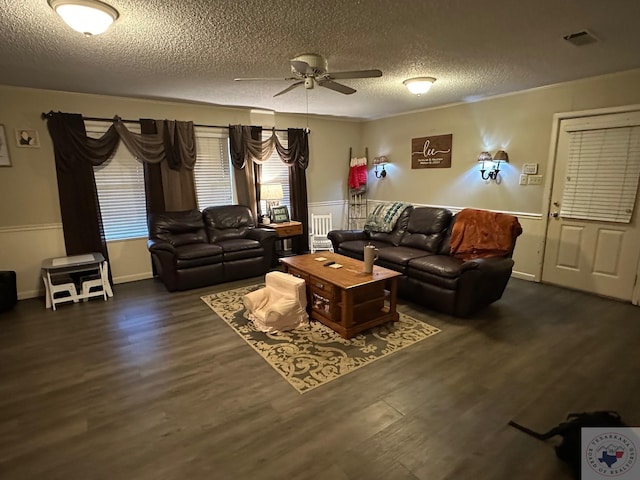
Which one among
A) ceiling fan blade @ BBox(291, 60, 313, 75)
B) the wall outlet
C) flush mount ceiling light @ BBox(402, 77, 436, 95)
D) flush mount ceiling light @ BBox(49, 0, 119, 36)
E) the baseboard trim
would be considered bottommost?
the baseboard trim

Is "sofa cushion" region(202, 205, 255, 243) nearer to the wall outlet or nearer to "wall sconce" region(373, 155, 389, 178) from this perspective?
"wall sconce" region(373, 155, 389, 178)

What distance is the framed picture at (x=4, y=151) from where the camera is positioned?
3.84 meters

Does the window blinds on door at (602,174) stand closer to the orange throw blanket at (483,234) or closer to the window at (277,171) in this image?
the orange throw blanket at (483,234)

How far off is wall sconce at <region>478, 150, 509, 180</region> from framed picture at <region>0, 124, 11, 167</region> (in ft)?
19.5

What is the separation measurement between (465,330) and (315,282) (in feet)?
4.85

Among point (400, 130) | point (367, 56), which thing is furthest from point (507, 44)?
point (400, 130)

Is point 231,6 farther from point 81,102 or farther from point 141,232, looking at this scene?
point 141,232

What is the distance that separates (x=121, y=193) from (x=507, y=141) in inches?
209

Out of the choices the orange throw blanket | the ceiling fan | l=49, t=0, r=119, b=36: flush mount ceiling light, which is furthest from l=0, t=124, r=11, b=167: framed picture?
the orange throw blanket

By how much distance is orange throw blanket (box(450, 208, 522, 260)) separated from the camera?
3635 millimetres

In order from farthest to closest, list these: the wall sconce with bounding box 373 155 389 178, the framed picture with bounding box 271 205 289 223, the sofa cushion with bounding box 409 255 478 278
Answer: the wall sconce with bounding box 373 155 389 178, the framed picture with bounding box 271 205 289 223, the sofa cushion with bounding box 409 255 478 278

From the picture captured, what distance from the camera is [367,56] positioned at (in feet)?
9.84

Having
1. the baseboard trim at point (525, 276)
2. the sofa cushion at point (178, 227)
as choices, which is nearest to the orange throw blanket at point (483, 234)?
the baseboard trim at point (525, 276)

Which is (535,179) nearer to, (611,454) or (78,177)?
(611,454)
